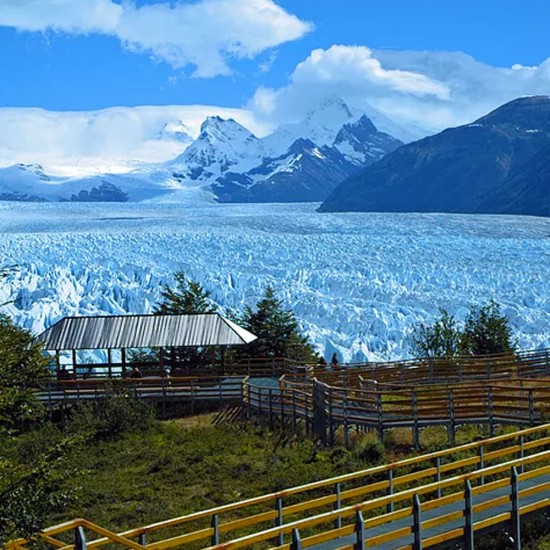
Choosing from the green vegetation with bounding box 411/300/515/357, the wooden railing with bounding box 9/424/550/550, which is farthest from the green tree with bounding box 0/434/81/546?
the green vegetation with bounding box 411/300/515/357

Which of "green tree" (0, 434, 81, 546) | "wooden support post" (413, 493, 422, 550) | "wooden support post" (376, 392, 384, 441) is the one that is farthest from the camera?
"wooden support post" (376, 392, 384, 441)

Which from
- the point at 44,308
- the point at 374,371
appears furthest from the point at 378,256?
the point at 374,371

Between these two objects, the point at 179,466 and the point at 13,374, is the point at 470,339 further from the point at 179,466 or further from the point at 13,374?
the point at 13,374

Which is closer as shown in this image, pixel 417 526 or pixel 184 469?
pixel 417 526

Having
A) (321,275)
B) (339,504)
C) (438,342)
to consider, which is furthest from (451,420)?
(321,275)

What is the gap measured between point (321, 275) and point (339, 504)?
47.0 meters

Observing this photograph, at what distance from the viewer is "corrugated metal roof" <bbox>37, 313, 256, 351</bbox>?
33.8 m

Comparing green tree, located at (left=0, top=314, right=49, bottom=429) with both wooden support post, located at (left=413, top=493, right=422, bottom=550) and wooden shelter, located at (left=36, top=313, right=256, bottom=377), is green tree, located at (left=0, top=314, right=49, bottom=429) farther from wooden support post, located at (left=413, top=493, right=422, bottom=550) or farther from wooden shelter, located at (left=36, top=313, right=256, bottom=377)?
wooden shelter, located at (left=36, top=313, right=256, bottom=377)

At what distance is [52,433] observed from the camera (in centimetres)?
2708

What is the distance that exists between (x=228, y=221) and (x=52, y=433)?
283 ft

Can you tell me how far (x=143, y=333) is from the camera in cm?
3431

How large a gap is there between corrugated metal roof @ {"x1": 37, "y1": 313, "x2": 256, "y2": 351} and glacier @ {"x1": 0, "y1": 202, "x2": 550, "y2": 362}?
7.07ft

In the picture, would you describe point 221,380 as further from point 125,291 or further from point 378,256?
point 378,256

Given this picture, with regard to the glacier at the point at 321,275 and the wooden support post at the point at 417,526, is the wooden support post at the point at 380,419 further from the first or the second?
the glacier at the point at 321,275
